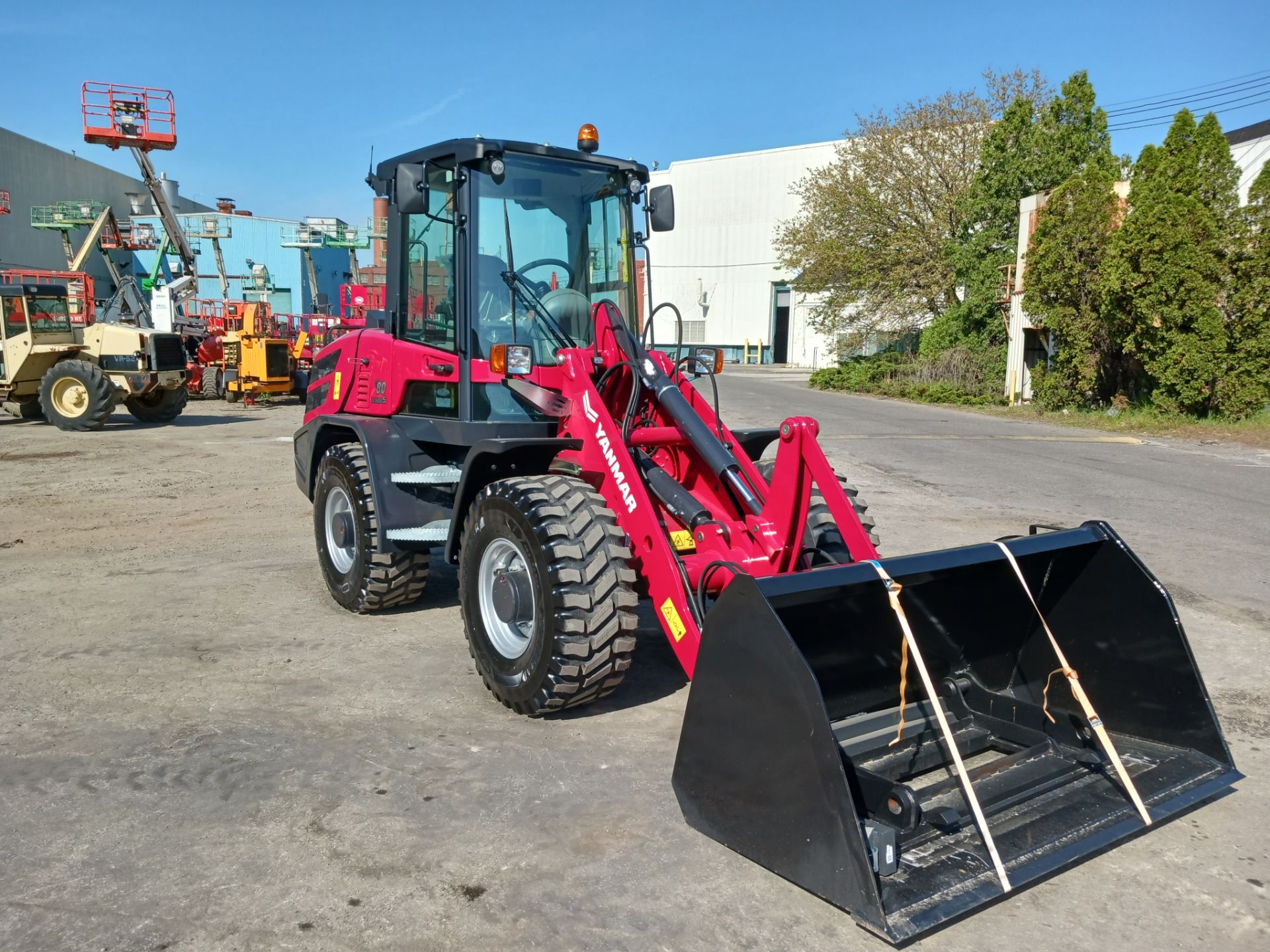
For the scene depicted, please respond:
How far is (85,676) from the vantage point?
17.3ft

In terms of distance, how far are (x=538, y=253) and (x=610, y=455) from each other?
1.57m

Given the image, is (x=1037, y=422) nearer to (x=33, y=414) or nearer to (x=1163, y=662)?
(x=1163, y=662)

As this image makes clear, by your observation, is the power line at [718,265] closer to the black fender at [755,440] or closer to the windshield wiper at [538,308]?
the black fender at [755,440]

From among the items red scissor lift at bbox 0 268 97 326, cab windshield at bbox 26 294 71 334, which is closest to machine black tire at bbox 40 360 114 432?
cab windshield at bbox 26 294 71 334

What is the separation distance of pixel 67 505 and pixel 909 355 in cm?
2664

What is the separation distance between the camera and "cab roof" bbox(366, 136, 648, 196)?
17.7ft

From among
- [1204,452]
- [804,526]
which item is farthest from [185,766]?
[1204,452]

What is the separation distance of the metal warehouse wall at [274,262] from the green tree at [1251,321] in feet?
148

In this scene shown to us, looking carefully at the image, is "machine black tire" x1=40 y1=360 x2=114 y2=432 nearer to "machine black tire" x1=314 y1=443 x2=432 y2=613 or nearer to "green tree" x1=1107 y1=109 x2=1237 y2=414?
"machine black tire" x1=314 y1=443 x2=432 y2=613

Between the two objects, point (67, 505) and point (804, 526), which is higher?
point (804, 526)

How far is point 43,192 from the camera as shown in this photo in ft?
152

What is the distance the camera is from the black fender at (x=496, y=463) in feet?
16.3

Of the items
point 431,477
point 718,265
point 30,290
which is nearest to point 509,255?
point 431,477

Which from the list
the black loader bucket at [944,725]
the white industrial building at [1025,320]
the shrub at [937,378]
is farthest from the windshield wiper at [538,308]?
the shrub at [937,378]
